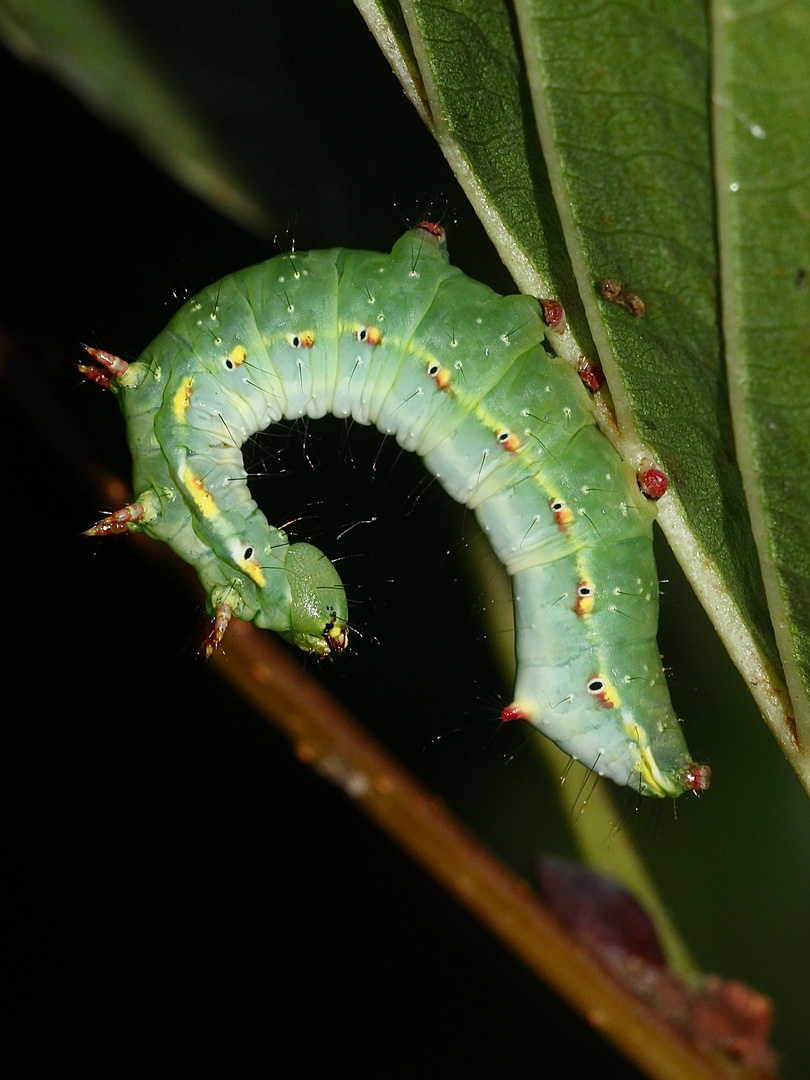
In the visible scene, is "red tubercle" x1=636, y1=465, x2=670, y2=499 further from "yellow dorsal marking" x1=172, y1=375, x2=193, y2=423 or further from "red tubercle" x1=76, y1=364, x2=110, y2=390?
"red tubercle" x1=76, y1=364, x2=110, y2=390

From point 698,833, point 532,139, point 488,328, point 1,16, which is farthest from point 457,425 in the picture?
point 1,16

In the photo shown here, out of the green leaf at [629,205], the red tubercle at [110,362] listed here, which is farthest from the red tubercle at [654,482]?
the red tubercle at [110,362]

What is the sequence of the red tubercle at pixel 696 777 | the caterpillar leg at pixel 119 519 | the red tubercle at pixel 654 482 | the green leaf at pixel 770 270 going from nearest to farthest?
the green leaf at pixel 770 270 < the red tubercle at pixel 654 482 < the caterpillar leg at pixel 119 519 < the red tubercle at pixel 696 777

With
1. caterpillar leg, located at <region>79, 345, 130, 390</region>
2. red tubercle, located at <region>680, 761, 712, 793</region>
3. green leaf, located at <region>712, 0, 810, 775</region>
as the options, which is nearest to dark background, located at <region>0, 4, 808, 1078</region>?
red tubercle, located at <region>680, 761, 712, 793</region>

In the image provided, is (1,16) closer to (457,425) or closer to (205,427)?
(205,427)

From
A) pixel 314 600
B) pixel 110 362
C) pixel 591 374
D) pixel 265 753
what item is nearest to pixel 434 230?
pixel 591 374

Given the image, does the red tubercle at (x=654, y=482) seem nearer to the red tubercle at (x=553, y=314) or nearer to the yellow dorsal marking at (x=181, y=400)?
the red tubercle at (x=553, y=314)

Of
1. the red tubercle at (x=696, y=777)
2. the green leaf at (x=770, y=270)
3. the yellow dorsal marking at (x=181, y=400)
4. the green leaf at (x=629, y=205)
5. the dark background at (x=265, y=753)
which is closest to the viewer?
the green leaf at (x=770, y=270)

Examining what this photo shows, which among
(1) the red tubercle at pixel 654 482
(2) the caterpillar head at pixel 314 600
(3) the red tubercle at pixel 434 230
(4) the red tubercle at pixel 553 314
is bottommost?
(1) the red tubercle at pixel 654 482
